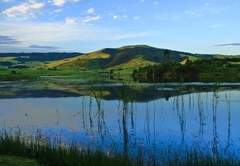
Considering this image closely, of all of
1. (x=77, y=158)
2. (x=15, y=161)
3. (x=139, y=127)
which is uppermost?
(x=77, y=158)

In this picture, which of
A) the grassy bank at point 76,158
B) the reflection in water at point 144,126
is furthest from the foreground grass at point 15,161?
the reflection in water at point 144,126

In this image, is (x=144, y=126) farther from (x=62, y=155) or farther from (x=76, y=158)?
(x=76, y=158)

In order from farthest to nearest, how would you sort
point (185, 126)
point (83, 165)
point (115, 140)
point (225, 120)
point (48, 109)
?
point (48, 109), point (225, 120), point (185, 126), point (115, 140), point (83, 165)

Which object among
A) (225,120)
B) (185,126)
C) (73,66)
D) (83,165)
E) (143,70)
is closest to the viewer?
(83,165)

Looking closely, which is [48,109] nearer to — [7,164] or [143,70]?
[7,164]

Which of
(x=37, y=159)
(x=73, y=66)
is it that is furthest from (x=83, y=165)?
(x=73, y=66)

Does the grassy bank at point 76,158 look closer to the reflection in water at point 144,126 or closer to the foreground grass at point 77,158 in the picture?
the foreground grass at point 77,158

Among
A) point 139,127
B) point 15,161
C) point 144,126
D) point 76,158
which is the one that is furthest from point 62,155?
point 144,126

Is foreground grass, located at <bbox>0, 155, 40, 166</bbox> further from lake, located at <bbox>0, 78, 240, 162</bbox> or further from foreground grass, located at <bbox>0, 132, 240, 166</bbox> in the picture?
lake, located at <bbox>0, 78, 240, 162</bbox>

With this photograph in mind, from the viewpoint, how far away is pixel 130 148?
545 inches

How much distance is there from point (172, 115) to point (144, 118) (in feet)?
8.04

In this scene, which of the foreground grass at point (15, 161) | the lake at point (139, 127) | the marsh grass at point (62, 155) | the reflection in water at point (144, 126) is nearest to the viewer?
the marsh grass at point (62, 155)

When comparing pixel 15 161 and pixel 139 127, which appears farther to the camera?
pixel 139 127

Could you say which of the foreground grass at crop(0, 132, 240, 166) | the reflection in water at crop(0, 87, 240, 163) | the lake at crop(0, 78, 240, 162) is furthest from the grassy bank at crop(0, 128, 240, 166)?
the reflection in water at crop(0, 87, 240, 163)
